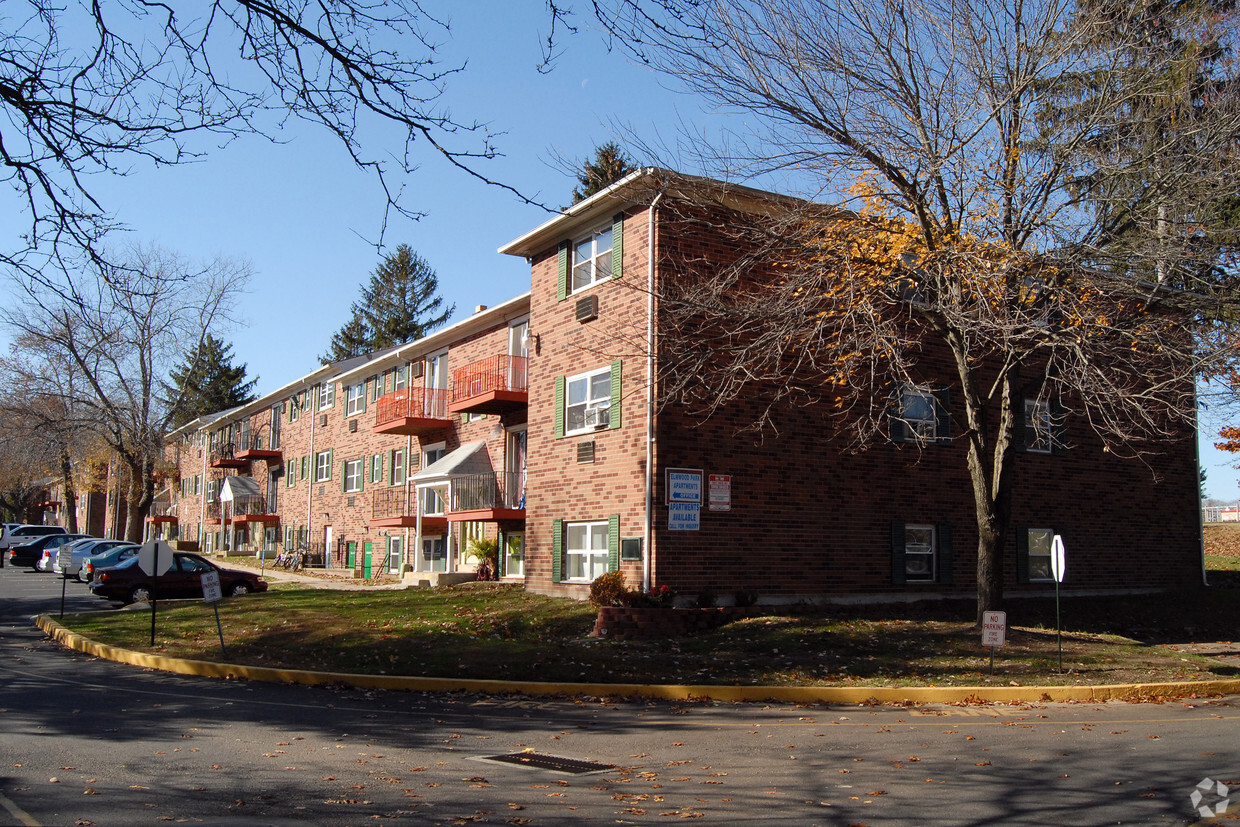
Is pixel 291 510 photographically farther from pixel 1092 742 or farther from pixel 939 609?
pixel 1092 742

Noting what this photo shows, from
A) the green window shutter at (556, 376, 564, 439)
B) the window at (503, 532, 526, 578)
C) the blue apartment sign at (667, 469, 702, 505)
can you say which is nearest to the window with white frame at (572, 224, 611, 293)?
the green window shutter at (556, 376, 564, 439)

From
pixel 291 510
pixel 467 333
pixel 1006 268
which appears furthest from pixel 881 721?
pixel 291 510

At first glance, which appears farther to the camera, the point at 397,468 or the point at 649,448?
the point at 397,468

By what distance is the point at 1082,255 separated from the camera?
15742mm

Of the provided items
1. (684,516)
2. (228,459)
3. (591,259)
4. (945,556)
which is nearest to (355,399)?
(228,459)

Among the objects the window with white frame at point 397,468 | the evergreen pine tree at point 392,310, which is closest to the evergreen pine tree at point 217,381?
the evergreen pine tree at point 392,310

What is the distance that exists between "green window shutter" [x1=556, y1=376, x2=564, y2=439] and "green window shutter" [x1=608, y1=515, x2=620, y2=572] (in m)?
2.92

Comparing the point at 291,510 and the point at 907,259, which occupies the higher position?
the point at 907,259

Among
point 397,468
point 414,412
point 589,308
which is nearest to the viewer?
point 589,308

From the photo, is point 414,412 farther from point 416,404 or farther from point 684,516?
point 684,516

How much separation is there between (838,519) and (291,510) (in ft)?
100

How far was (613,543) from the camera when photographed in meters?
20.1

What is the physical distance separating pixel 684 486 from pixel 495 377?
867cm

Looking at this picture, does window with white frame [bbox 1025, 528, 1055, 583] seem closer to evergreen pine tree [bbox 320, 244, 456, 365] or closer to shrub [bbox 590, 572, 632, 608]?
shrub [bbox 590, 572, 632, 608]
